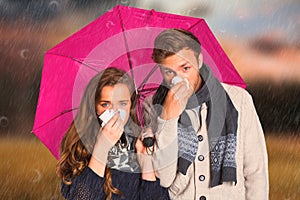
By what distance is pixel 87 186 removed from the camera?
2330 millimetres

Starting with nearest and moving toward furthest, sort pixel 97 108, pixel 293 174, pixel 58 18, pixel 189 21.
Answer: pixel 97 108 → pixel 189 21 → pixel 58 18 → pixel 293 174

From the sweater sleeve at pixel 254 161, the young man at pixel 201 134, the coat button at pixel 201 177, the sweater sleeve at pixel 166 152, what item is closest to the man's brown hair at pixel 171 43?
the young man at pixel 201 134

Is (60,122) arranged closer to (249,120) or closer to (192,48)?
(192,48)

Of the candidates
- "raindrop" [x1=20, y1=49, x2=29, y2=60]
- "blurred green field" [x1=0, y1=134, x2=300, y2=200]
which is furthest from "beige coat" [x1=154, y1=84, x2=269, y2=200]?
"raindrop" [x1=20, y1=49, x2=29, y2=60]

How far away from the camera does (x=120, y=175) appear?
2.39m

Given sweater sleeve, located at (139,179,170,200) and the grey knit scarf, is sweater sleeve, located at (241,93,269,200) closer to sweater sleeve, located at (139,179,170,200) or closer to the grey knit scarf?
the grey knit scarf

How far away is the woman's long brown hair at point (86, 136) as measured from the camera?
7.72 ft

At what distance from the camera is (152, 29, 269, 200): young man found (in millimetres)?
2330

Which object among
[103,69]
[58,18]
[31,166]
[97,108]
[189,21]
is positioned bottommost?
[31,166]

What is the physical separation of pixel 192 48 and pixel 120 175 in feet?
1.92

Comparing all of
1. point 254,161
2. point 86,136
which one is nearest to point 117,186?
point 86,136

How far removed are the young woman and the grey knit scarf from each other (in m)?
0.15

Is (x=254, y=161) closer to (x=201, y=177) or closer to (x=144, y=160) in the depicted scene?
(x=201, y=177)

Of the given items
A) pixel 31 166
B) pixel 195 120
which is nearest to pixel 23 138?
pixel 31 166
